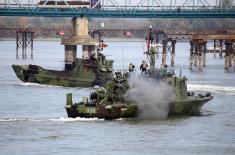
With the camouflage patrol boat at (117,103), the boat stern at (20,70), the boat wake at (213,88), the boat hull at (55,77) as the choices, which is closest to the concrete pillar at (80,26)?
the boat stern at (20,70)

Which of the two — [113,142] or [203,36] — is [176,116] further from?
[203,36]

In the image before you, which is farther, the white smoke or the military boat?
the white smoke

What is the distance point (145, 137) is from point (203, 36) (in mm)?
89860

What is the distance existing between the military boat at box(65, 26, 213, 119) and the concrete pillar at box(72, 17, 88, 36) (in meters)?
90.5

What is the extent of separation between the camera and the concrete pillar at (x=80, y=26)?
538 ft

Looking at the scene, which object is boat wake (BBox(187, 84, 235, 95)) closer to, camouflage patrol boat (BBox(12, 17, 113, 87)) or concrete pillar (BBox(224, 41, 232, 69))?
camouflage patrol boat (BBox(12, 17, 113, 87))

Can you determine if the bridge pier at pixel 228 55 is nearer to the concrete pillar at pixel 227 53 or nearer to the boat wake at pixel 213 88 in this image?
the concrete pillar at pixel 227 53

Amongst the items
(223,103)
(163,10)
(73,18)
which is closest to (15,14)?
(73,18)

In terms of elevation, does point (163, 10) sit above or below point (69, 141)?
above

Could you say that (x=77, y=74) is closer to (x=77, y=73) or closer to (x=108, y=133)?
(x=77, y=73)

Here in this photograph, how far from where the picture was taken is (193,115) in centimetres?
7419

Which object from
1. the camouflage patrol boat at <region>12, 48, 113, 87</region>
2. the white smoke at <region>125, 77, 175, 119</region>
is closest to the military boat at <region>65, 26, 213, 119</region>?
the white smoke at <region>125, 77, 175, 119</region>

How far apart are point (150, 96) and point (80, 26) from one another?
96.1 m

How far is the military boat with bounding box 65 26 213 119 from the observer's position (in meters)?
68.3
